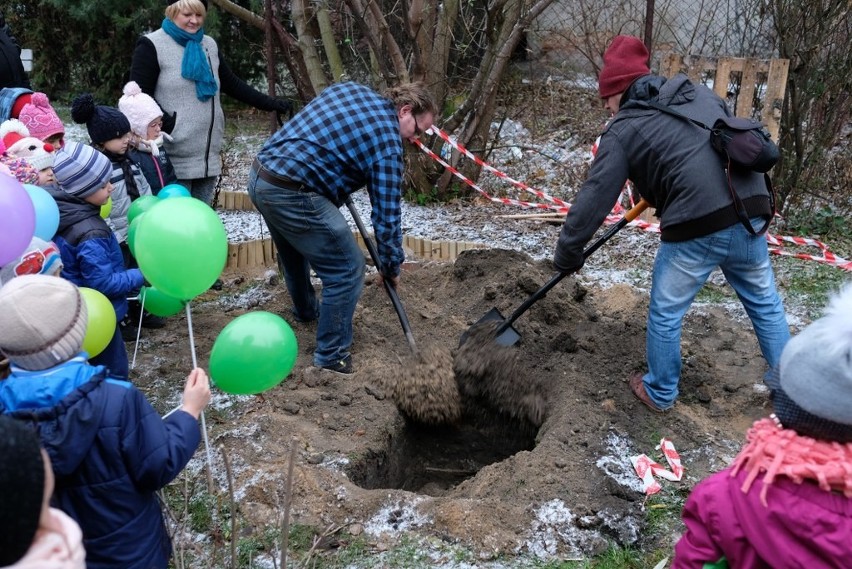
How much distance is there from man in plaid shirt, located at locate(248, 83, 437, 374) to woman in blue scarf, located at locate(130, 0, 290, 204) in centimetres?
127

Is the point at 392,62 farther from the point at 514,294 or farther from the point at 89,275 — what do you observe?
the point at 89,275

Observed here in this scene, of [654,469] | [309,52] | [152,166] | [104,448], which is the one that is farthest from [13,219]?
[309,52]

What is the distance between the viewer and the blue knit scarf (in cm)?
498

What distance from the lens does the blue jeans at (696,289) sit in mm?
3631

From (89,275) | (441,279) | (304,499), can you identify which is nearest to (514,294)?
(441,279)

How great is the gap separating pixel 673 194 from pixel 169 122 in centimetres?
335

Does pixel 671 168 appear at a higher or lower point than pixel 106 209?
higher

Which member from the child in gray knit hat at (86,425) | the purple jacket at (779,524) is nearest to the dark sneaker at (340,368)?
the child in gray knit hat at (86,425)

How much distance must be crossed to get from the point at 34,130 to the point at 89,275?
3.97 ft

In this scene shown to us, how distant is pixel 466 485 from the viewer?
3668 mm

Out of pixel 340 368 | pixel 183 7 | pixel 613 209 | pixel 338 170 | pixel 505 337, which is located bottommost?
pixel 340 368

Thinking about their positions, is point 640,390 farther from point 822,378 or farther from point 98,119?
point 98,119

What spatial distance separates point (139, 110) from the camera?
15.1 ft

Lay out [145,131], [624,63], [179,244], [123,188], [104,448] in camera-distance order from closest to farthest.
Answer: [104,448]
[179,244]
[624,63]
[123,188]
[145,131]
